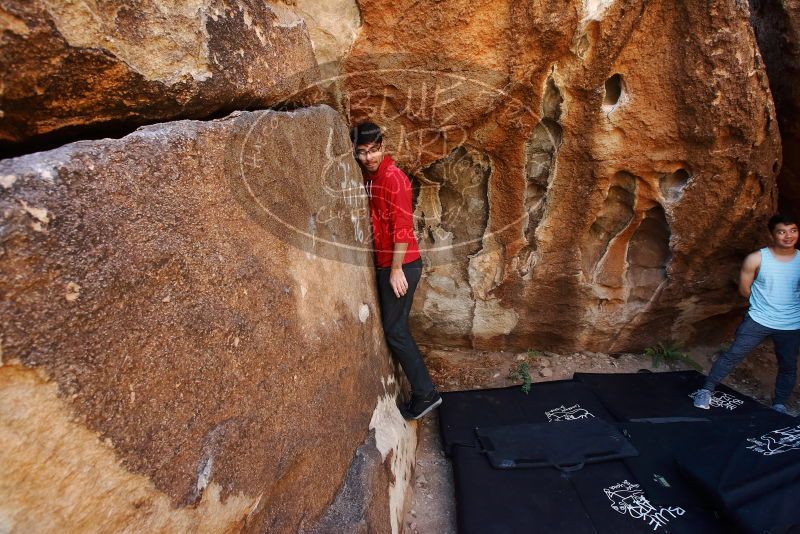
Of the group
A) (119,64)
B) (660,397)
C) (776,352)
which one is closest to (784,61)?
(776,352)

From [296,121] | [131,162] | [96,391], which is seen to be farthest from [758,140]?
[96,391]

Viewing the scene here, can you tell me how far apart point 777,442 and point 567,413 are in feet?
3.23

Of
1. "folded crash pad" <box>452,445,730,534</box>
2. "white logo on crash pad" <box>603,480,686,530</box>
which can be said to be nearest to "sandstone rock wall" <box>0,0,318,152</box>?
"folded crash pad" <box>452,445,730,534</box>

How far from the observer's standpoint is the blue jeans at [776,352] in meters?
2.66

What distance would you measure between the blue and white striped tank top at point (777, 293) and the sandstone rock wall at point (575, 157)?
31cm

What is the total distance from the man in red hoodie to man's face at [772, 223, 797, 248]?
6.82 ft

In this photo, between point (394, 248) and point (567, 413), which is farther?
point (567, 413)

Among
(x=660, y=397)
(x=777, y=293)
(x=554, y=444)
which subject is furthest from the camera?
(x=660, y=397)

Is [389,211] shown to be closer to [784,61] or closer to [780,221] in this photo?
[780,221]

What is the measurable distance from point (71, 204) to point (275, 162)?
2.07 ft

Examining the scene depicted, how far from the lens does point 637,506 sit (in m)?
2.09

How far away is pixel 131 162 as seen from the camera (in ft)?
2.96

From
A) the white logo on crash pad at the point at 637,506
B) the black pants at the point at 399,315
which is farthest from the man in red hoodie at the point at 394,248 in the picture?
the white logo on crash pad at the point at 637,506

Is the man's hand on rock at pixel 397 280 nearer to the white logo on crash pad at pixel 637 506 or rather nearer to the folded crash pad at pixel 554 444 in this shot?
the folded crash pad at pixel 554 444
